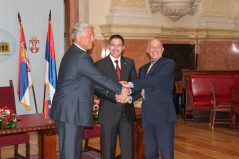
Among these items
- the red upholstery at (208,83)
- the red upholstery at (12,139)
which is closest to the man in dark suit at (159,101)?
the red upholstery at (12,139)

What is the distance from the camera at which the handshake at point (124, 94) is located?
12.3 ft

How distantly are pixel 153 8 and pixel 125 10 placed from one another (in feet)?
2.66

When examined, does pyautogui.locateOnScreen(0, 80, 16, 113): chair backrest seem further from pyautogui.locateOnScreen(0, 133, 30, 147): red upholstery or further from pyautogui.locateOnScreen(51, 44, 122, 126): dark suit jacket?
pyautogui.locateOnScreen(51, 44, 122, 126): dark suit jacket

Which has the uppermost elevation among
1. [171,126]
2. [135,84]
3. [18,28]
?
[18,28]

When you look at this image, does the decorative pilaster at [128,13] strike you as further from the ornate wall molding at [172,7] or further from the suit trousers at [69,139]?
the suit trousers at [69,139]

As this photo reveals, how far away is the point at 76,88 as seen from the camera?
3.51m

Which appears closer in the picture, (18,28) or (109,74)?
(109,74)

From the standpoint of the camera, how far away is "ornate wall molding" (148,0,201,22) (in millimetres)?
8633

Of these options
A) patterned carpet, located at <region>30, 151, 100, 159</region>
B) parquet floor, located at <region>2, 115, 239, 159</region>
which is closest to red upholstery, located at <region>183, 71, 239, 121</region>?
parquet floor, located at <region>2, 115, 239, 159</region>

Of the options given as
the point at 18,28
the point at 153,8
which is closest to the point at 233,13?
the point at 153,8

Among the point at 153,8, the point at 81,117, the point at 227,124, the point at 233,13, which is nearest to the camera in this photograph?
the point at 81,117

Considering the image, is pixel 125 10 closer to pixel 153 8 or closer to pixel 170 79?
pixel 153 8

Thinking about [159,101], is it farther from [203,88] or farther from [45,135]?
[203,88]

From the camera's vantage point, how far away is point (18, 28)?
7.18 metres
